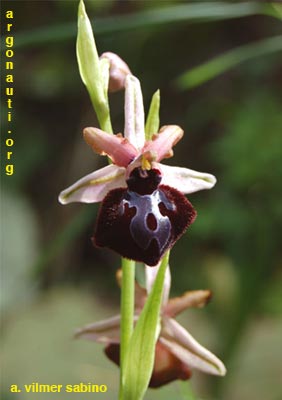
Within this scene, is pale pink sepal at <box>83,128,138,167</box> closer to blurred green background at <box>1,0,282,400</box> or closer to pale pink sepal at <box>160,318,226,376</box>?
pale pink sepal at <box>160,318,226,376</box>

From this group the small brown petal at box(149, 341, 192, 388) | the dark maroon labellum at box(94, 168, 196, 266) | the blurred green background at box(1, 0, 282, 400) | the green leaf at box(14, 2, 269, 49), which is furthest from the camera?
the blurred green background at box(1, 0, 282, 400)

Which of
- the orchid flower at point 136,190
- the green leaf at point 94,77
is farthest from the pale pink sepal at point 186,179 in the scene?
the green leaf at point 94,77

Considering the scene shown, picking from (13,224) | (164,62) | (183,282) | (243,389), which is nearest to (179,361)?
(243,389)

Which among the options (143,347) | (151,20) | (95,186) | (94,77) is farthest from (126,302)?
(151,20)

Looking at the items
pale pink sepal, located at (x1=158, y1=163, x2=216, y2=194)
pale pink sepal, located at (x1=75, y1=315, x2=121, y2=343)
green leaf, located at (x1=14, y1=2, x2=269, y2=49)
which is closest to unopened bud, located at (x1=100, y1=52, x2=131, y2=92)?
pale pink sepal, located at (x1=158, y1=163, x2=216, y2=194)

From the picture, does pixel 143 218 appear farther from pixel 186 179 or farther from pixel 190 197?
pixel 190 197
